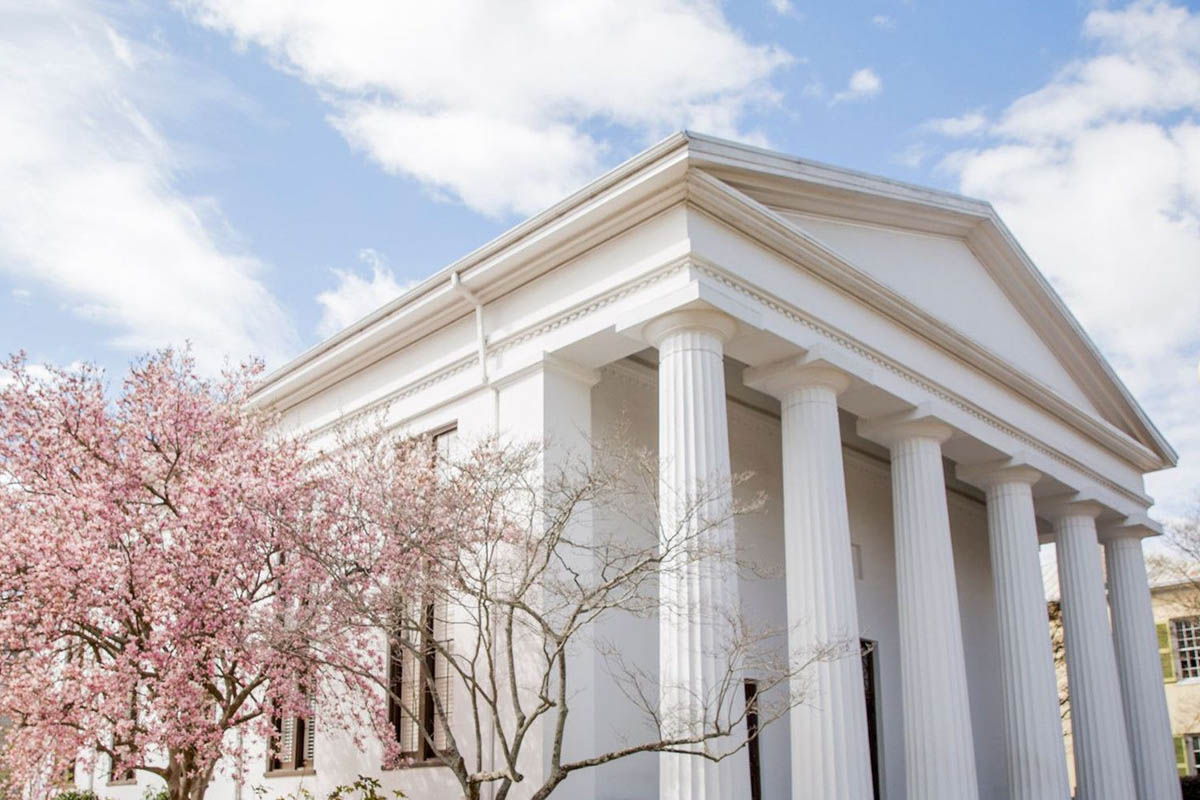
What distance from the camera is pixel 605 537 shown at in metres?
15.7

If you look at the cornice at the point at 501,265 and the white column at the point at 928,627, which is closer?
the cornice at the point at 501,265

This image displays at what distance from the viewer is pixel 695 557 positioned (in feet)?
38.1

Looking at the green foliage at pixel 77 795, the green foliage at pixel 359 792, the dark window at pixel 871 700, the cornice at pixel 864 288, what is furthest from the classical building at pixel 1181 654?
the green foliage at pixel 77 795

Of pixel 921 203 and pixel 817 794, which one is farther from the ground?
pixel 921 203

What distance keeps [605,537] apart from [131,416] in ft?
19.8

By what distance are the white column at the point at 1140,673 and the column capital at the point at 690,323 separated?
13.6m

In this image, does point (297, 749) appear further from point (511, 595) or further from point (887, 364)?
point (887, 364)

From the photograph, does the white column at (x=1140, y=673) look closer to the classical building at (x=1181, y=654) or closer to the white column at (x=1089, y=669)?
the white column at (x=1089, y=669)

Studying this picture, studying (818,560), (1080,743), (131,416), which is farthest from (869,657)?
(131,416)

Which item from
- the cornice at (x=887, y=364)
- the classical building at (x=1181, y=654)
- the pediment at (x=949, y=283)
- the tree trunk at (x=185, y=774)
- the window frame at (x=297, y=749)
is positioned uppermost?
the pediment at (x=949, y=283)

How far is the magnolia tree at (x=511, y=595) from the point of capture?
1148 centimetres

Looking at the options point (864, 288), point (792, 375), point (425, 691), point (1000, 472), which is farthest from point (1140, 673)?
point (425, 691)

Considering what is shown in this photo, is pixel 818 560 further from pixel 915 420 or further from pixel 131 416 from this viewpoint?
pixel 131 416

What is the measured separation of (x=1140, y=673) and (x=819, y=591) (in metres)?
12.0
